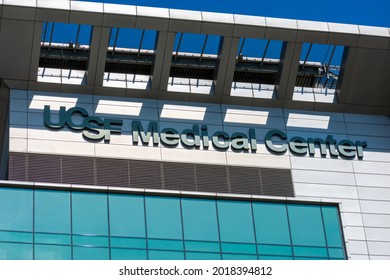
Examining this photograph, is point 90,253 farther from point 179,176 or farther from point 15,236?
point 179,176

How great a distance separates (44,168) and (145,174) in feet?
14.6

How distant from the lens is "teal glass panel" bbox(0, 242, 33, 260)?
4506 centimetres

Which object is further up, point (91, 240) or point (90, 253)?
point (91, 240)

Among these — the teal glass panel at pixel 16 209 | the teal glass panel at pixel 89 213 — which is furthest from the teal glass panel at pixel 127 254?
the teal glass panel at pixel 16 209

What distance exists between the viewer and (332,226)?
49.6 metres

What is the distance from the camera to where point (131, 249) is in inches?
1852

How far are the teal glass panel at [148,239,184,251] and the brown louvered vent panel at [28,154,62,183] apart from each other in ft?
21.0

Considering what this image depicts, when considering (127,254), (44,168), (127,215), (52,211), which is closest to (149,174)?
(44,168)

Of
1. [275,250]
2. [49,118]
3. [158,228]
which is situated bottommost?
[275,250]

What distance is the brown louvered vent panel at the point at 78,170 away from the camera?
52.0m

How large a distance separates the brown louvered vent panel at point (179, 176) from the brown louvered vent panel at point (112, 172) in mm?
1770

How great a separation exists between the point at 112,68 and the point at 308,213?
1276cm

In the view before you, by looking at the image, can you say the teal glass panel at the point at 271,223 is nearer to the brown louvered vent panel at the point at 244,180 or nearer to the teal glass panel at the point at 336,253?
the teal glass panel at the point at 336,253

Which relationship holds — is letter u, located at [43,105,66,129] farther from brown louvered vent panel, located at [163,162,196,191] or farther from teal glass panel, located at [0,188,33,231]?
teal glass panel, located at [0,188,33,231]
